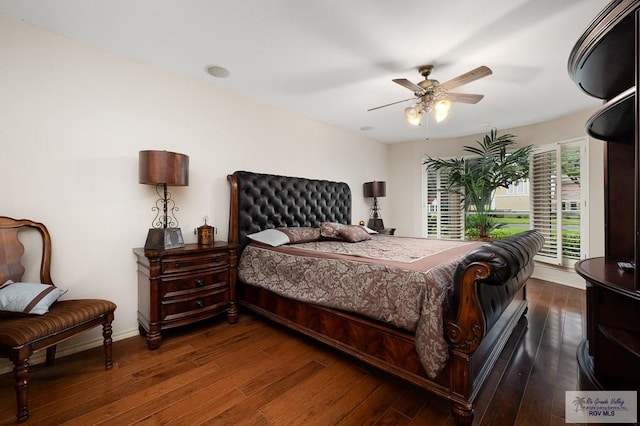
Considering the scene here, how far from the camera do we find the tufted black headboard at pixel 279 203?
9.82 ft

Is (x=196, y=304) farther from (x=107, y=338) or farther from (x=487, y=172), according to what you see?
(x=487, y=172)

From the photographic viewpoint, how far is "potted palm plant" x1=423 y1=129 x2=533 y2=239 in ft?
14.1

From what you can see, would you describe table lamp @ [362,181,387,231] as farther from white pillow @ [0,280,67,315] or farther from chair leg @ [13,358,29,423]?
chair leg @ [13,358,29,423]

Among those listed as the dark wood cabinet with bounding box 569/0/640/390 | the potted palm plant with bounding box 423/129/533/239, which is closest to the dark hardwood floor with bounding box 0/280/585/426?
the dark wood cabinet with bounding box 569/0/640/390

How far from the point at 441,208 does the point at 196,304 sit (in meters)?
4.64

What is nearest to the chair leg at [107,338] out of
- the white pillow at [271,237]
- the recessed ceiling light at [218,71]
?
the white pillow at [271,237]

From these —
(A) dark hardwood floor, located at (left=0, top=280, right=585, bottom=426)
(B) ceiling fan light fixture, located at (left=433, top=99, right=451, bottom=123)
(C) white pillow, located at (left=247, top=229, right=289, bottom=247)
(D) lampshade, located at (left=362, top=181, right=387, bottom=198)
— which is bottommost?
(A) dark hardwood floor, located at (left=0, top=280, right=585, bottom=426)

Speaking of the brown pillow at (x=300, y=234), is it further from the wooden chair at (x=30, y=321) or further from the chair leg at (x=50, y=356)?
the chair leg at (x=50, y=356)

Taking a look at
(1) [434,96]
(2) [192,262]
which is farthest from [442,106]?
(2) [192,262]

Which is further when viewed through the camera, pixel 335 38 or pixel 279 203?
pixel 279 203

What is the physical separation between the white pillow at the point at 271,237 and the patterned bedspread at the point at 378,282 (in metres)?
0.08

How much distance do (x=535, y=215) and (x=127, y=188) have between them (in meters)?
5.60

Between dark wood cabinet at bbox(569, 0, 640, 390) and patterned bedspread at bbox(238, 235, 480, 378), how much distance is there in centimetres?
72

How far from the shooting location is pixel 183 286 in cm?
230
